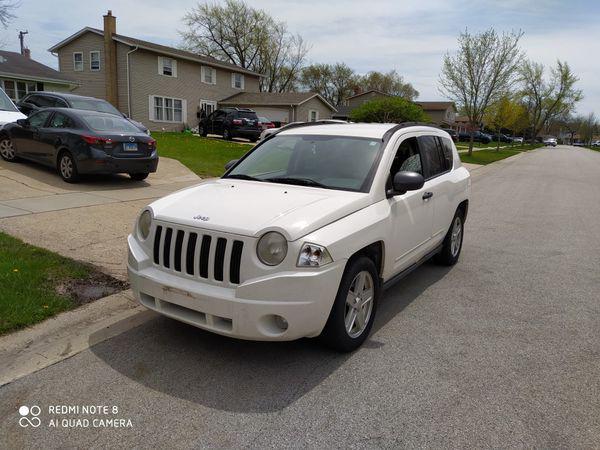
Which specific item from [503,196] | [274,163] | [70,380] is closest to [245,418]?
[70,380]

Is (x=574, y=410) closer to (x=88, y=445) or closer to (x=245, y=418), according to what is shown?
(x=245, y=418)

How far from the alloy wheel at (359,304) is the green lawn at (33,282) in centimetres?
248

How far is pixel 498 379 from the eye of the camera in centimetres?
351

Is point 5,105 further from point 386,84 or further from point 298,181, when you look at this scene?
point 386,84

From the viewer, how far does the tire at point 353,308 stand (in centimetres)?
357

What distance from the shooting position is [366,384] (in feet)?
11.1

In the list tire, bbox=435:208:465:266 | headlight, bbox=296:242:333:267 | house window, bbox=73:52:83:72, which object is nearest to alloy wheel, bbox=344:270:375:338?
headlight, bbox=296:242:333:267

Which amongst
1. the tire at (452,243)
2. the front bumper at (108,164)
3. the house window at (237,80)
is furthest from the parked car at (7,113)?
the house window at (237,80)

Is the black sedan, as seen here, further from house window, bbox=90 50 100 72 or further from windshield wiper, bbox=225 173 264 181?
house window, bbox=90 50 100 72

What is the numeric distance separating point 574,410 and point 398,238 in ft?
6.06

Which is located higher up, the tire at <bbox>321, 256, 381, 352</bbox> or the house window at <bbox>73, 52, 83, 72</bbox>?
the house window at <bbox>73, 52, 83, 72</bbox>

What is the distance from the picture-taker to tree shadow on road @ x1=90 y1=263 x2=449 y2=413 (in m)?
3.20

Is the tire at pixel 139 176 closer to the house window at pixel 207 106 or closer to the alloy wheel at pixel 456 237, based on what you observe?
the alloy wheel at pixel 456 237

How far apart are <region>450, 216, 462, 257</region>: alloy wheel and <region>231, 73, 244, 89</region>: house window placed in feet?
117
